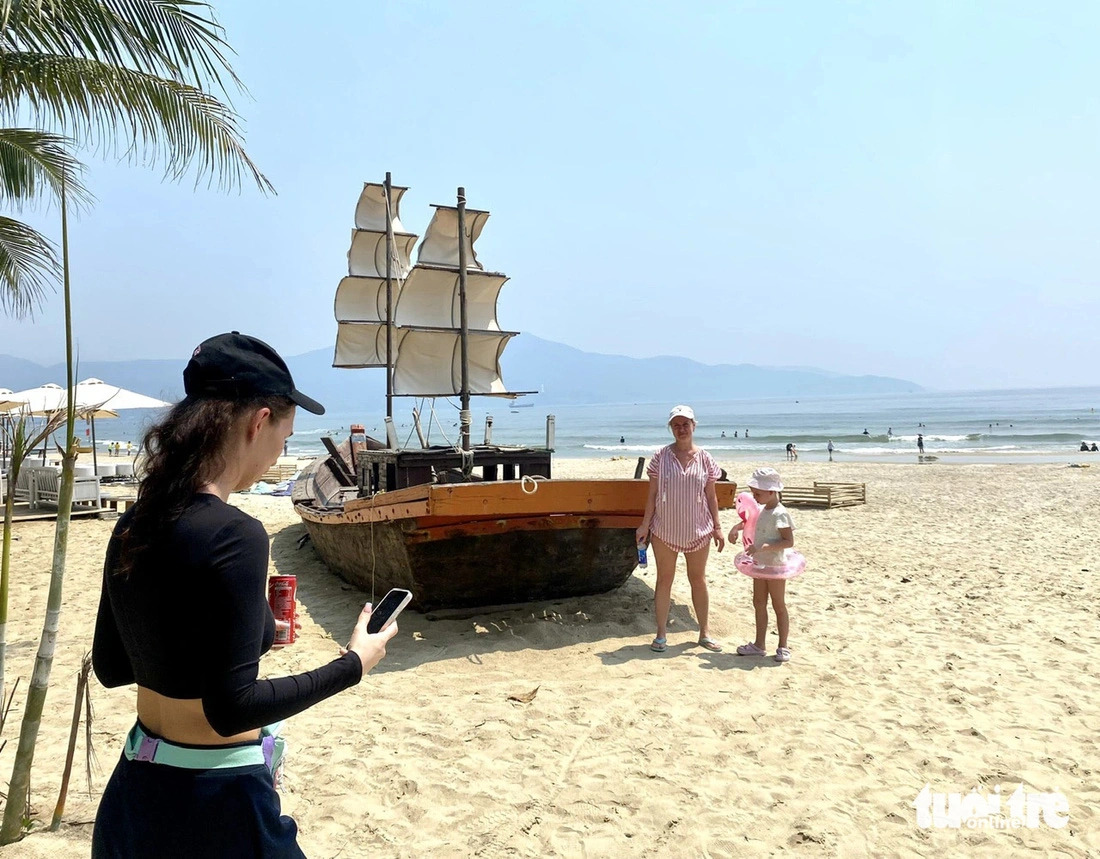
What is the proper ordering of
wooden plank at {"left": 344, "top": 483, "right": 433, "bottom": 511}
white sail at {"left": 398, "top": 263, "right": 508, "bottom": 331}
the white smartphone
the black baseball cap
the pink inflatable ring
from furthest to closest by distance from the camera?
white sail at {"left": 398, "top": 263, "right": 508, "bottom": 331} < wooden plank at {"left": 344, "top": 483, "right": 433, "bottom": 511} < the pink inflatable ring < the white smartphone < the black baseball cap

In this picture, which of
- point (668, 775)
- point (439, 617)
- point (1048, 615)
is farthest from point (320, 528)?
point (1048, 615)

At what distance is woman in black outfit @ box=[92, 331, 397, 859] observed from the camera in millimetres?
1347

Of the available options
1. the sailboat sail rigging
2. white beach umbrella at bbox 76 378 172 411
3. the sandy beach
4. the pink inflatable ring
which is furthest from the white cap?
white beach umbrella at bbox 76 378 172 411

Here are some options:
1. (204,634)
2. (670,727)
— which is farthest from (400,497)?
(204,634)

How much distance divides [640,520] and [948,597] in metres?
3.51

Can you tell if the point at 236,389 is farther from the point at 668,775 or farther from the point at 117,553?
the point at 668,775

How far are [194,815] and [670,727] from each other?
3.38 meters

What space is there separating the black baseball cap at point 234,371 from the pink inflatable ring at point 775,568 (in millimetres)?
4362

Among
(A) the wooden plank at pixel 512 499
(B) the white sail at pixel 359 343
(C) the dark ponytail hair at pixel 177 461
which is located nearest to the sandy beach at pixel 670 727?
(C) the dark ponytail hair at pixel 177 461

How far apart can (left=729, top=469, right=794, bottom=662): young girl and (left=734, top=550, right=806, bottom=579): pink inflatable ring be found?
1.6 inches

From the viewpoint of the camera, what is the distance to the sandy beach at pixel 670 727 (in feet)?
10.8

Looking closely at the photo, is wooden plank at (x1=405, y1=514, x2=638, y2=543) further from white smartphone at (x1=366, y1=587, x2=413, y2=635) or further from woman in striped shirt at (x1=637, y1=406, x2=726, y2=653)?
Answer: white smartphone at (x1=366, y1=587, x2=413, y2=635)

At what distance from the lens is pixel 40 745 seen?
13.4 ft

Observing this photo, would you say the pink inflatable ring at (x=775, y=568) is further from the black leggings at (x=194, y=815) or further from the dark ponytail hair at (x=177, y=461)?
the dark ponytail hair at (x=177, y=461)
